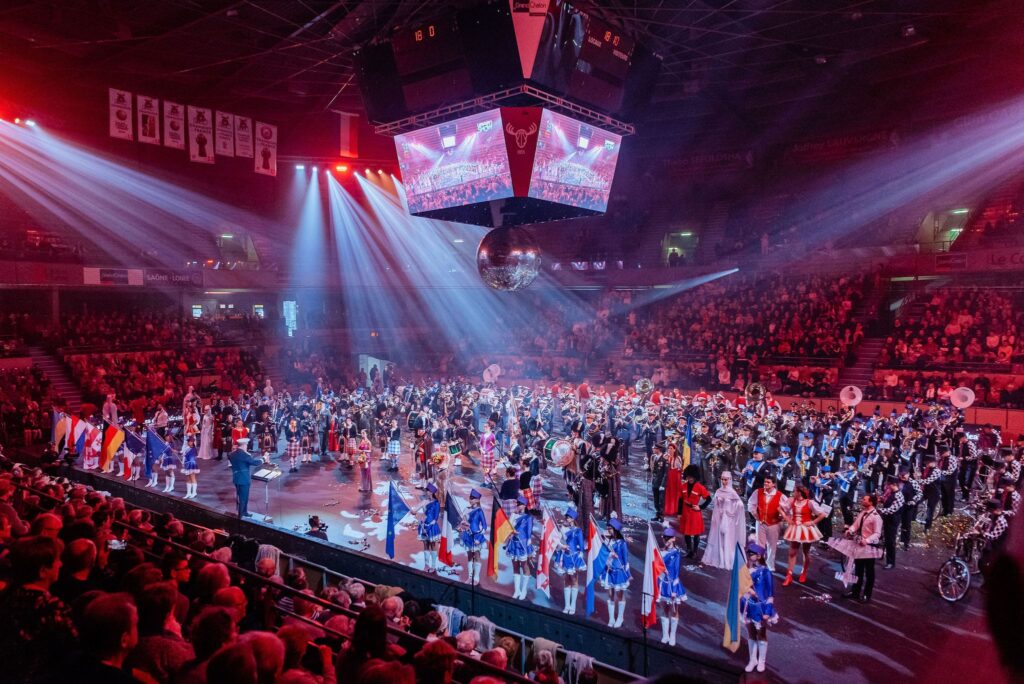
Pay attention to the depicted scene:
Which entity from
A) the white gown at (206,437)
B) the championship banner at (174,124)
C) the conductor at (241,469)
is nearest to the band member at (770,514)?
the conductor at (241,469)

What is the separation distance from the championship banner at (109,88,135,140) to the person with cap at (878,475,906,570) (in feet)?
73.8

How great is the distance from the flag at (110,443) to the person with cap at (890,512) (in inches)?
632

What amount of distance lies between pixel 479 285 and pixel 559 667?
1177 inches

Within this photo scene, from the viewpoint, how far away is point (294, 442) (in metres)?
18.4

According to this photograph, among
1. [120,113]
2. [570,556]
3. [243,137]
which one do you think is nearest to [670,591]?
[570,556]

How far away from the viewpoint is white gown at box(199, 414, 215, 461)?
61.1 feet

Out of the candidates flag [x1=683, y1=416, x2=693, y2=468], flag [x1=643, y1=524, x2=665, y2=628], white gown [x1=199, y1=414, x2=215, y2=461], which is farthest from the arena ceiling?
flag [x1=643, y1=524, x2=665, y2=628]

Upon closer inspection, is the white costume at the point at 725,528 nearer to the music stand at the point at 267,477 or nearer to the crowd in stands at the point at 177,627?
the crowd in stands at the point at 177,627

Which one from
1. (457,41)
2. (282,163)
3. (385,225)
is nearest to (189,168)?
(282,163)

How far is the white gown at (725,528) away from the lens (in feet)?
32.8

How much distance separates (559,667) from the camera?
6.44 meters

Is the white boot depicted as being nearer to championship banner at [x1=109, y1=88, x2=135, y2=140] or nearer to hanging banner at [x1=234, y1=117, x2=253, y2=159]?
championship banner at [x1=109, y1=88, x2=135, y2=140]

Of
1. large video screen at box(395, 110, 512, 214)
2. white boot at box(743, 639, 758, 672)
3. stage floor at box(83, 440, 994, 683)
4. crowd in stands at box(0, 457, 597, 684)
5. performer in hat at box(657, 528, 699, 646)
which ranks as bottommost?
stage floor at box(83, 440, 994, 683)

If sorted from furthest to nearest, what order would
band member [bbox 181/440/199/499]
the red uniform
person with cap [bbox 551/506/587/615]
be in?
band member [bbox 181/440/199/499], the red uniform, person with cap [bbox 551/506/587/615]
